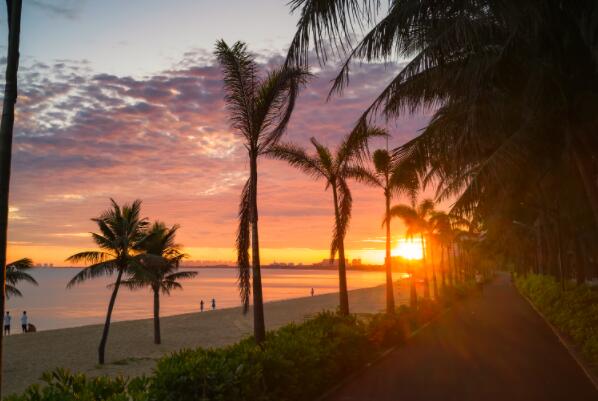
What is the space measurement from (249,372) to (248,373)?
41 mm

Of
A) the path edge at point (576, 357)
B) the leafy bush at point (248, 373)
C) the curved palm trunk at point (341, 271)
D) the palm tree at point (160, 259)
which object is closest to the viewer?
the leafy bush at point (248, 373)

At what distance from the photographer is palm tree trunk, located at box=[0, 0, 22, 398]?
6391mm

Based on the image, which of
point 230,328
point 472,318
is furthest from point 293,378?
point 230,328

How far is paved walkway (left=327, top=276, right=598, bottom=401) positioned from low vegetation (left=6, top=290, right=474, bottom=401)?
67 centimetres

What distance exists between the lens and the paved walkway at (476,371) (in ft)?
34.7

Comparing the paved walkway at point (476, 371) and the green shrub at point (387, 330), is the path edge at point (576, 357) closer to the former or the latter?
the paved walkway at point (476, 371)

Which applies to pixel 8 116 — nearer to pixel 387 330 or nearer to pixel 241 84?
pixel 241 84

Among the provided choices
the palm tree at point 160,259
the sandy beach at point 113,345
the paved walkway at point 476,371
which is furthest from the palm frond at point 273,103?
the palm tree at point 160,259

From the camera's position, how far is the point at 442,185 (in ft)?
50.7

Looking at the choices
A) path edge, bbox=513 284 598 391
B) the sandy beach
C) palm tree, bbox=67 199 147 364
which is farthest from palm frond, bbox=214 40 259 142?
palm tree, bbox=67 199 147 364

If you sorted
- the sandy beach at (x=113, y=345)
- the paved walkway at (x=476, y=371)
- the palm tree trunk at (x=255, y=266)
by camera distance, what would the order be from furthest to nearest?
the sandy beach at (x=113, y=345) → the palm tree trunk at (x=255, y=266) → the paved walkway at (x=476, y=371)

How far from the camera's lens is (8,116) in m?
6.56

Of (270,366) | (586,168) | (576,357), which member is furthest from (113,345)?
(586,168)

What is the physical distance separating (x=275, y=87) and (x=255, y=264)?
175 inches
